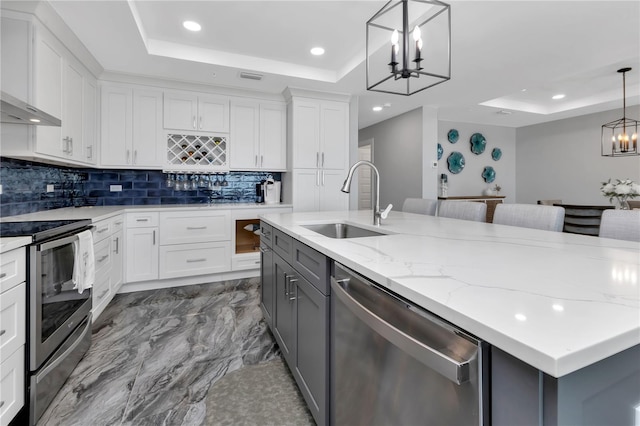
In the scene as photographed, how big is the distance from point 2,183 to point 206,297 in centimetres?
184

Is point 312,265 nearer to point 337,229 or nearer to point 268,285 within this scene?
point 337,229

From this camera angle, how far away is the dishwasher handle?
0.62m

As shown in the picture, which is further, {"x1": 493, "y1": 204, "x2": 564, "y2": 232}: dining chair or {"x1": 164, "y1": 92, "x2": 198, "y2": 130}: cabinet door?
{"x1": 164, "y1": 92, "x2": 198, "y2": 130}: cabinet door

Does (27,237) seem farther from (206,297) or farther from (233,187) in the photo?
(233,187)

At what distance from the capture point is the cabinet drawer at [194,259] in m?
3.46

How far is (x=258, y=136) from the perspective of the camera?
13.5 ft

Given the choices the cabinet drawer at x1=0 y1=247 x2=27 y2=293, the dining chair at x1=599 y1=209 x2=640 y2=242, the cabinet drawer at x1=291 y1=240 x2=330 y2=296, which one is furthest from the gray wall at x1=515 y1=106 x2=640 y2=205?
the cabinet drawer at x1=0 y1=247 x2=27 y2=293

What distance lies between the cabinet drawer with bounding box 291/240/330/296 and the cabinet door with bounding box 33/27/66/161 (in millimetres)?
2108

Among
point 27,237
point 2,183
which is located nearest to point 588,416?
point 27,237

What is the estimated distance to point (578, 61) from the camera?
3250 millimetres

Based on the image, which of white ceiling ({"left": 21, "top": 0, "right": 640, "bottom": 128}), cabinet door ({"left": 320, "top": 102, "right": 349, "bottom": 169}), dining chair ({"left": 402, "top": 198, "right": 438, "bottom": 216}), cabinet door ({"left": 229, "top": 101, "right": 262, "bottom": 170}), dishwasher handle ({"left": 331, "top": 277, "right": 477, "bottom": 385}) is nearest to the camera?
dishwasher handle ({"left": 331, "top": 277, "right": 477, "bottom": 385})

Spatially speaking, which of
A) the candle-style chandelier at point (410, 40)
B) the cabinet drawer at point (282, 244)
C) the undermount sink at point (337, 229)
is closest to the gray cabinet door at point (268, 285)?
the cabinet drawer at point (282, 244)

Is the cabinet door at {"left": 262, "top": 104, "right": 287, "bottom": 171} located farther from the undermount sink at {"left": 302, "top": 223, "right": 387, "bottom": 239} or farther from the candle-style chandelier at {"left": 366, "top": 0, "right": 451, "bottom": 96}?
the undermount sink at {"left": 302, "top": 223, "right": 387, "bottom": 239}

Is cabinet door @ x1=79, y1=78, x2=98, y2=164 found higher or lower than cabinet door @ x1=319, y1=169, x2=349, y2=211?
→ higher
